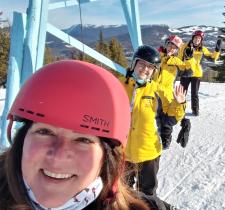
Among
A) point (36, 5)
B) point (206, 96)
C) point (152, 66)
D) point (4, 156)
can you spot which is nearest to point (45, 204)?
point (4, 156)

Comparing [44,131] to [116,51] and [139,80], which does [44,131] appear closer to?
[139,80]

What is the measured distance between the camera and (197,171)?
5.39 m

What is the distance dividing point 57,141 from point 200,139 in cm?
585

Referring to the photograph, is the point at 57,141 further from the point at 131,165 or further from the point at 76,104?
the point at 131,165

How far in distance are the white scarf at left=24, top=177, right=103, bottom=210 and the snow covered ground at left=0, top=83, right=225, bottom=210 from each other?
118 inches

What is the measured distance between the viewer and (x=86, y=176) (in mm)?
1479

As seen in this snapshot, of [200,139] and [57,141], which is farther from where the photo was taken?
[200,139]

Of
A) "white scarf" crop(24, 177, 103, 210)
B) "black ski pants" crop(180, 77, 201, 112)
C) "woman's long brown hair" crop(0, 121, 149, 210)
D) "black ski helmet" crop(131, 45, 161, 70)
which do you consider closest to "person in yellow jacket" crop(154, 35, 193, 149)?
"black ski pants" crop(180, 77, 201, 112)

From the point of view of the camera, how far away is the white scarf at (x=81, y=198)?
1472mm

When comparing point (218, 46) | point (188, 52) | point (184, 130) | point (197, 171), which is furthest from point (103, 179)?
point (218, 46)

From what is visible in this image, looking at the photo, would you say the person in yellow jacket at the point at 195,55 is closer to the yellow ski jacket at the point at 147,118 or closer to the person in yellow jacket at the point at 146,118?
the person in yellow jacket at the point at 146,118

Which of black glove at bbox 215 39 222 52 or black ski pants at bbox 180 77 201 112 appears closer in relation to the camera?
black ski pants at bbox 180 77 201 112

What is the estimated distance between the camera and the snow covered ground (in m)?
4.49

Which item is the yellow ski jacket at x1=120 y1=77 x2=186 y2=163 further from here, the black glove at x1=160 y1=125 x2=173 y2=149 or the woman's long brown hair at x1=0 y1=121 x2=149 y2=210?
the woman's long brown hair at x1=0 y1=121 x2=149 y2=210
